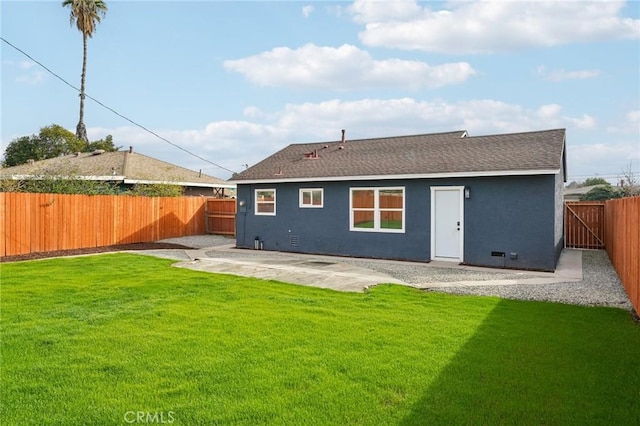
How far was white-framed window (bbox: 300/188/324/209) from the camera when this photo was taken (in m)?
14.8

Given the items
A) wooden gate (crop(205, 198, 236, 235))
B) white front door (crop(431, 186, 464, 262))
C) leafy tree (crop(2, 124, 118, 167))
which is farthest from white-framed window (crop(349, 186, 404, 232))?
leafy tree (crop(2, 124, 118, 167))

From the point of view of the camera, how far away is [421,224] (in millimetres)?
12766

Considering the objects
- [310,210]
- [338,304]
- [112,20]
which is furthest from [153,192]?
[112,20]

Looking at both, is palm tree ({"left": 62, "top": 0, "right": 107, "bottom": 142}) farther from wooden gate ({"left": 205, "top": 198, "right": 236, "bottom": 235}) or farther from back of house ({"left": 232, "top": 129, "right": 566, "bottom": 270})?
back of house ({"left": 232, "top": 129, "right": 566, "bottom": 270})

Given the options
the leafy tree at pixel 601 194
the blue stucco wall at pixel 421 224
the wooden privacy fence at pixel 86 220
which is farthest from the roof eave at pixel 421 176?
the leafy tree at pixel 601 194

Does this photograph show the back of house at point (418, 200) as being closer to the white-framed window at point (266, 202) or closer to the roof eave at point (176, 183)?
Answer: the white-framed window at point (266, 202)

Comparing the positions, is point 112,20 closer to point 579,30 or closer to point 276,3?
point 276,3

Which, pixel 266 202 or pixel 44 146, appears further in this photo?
pixel 44 146

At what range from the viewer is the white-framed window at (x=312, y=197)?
14.8 m

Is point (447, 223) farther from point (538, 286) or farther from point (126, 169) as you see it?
point (126, 169)

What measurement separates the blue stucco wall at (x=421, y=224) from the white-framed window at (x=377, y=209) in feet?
0.59

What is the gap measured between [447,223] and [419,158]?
251cm

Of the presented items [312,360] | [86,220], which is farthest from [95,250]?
[312,360]

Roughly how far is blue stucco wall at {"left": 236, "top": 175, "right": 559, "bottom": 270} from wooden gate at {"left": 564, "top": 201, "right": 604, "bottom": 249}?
574 cm
